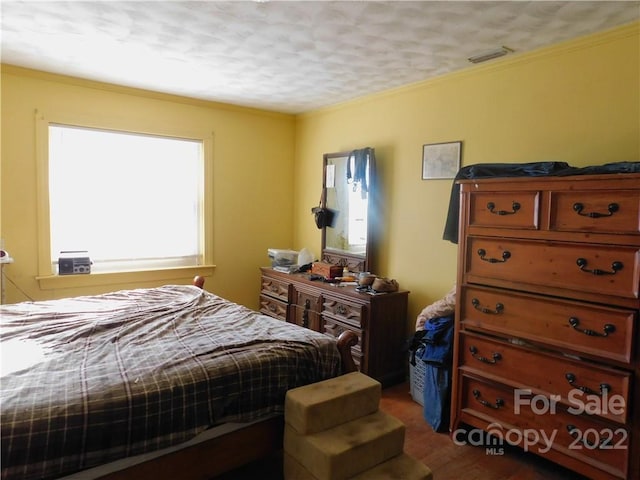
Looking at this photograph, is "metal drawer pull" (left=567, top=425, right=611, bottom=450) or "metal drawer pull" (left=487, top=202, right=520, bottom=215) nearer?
"metal drawer pull" (left=567, top=425, right=611, bottom=450)

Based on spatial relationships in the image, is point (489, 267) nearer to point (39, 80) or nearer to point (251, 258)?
point (251, 258)

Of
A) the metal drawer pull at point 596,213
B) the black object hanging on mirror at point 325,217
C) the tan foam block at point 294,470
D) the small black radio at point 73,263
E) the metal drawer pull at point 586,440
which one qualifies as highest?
the metal drawer pull at point 596,213

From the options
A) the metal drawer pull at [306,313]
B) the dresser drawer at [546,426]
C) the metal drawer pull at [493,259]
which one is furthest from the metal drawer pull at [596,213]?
the metal drawer pull at [306,313]

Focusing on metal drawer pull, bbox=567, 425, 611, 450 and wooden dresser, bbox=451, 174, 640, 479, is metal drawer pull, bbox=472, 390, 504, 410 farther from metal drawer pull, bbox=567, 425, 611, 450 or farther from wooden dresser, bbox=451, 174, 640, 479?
metal drawer pull, bbox=567, 425, 611, 450

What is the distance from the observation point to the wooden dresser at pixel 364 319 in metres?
3.21

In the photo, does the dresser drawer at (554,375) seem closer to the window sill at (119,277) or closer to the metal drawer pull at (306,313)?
the metal drawer pull at (306,313)

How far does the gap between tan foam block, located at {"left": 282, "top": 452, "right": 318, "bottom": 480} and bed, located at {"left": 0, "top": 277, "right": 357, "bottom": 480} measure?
0.08m

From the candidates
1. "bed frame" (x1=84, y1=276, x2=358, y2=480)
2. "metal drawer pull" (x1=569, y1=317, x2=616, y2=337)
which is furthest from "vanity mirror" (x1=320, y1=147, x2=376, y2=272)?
"bed frame" (x1=84, y1=276, x2=358, y2=480)

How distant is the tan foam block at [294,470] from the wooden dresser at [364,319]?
53.9 inches

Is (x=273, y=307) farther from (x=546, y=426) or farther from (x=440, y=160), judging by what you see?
(x=546, y=426)

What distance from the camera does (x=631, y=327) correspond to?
1.86m

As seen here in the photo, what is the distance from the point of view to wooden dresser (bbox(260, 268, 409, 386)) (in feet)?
10.5

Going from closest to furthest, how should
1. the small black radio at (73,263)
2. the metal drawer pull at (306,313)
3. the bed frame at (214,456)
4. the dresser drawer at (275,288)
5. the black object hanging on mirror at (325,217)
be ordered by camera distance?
the bed frame at (214,456) → the small black radio at (73,263) → the metal drawer pull at (306,313) → the dresser drawer at (275,288) → the black object hanging on mirror at (325,217)

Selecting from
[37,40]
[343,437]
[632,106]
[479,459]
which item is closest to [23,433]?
[343,437]
